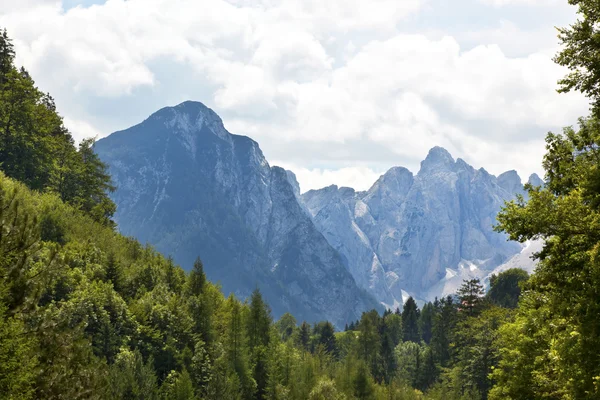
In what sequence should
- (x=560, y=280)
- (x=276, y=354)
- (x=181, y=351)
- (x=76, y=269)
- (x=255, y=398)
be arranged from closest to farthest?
1. (x=560, y=280)
2. (x=76, y=269)
3. (x=181, y=351)
4. (x=255, y=398)
5. (x=276, y=354)

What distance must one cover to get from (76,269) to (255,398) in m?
26.0

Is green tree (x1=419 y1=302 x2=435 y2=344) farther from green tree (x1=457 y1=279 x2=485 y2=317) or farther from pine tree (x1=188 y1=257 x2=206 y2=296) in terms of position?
pine tree (x1=188 y1=257 x2=206 y2=296)

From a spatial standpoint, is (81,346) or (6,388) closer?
(6,388)

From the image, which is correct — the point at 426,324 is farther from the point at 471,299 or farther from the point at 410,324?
the point at 471,299

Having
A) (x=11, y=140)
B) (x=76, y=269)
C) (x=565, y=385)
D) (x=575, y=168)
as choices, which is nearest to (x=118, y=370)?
(x=76, y=269)

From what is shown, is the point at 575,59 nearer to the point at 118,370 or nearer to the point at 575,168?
the point at 575,168

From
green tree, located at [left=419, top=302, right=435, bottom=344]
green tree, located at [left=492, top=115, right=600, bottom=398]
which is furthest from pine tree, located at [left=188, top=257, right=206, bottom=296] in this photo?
green tree, located at [left=419, top=302, right=435, bottom=344]

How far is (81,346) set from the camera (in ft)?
69.7

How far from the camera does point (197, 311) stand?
2035 inches

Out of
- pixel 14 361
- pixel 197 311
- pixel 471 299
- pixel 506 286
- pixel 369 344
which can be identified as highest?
pixel 506 286

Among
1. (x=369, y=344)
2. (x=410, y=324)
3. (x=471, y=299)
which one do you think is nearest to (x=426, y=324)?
(x=410, y=324)

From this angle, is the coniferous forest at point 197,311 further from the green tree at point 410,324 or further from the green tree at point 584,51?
the green tree at point 410,324

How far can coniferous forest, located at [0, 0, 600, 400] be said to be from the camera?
47.0 ft

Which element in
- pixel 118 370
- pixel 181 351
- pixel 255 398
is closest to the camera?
pixel 118 370
